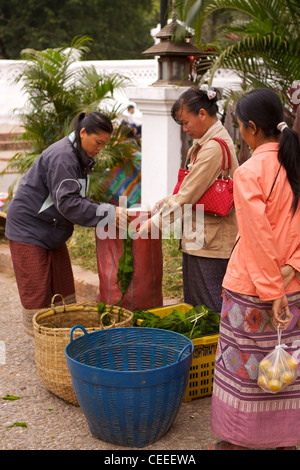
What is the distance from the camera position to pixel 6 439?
339 centimetres

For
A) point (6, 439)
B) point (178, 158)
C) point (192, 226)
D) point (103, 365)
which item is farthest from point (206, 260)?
point (178, 158)

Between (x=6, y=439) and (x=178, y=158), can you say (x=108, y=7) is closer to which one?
(x=178, y=158)

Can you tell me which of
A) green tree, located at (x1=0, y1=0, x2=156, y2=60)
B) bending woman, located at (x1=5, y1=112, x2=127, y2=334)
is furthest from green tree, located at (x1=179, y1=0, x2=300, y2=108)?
green tree, located at (x1=0, y1=0, x2=156, y2=60)

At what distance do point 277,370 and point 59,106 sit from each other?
641cm

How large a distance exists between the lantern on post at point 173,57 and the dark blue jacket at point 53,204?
139 inches

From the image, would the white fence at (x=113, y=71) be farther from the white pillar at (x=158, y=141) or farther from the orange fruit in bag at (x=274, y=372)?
the orange fruit in bag at (x=274, y=372)

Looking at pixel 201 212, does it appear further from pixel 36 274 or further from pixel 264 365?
pixel 264 365

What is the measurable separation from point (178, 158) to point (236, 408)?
4.96 meters

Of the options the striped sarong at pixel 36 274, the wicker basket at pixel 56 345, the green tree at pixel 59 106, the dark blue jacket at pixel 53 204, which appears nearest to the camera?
the wicker basket at pixel 56 345

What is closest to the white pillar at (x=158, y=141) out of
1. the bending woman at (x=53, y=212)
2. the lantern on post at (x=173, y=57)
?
the lantern on post at (x=173, y=57)

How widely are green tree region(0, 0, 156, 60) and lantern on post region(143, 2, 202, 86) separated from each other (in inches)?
959

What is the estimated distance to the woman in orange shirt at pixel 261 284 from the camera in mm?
2717

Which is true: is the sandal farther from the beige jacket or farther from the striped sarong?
the striped sarong

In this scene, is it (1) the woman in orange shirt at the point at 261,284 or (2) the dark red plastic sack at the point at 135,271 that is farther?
(2) the dark red plastic sack at the point at 135,271
